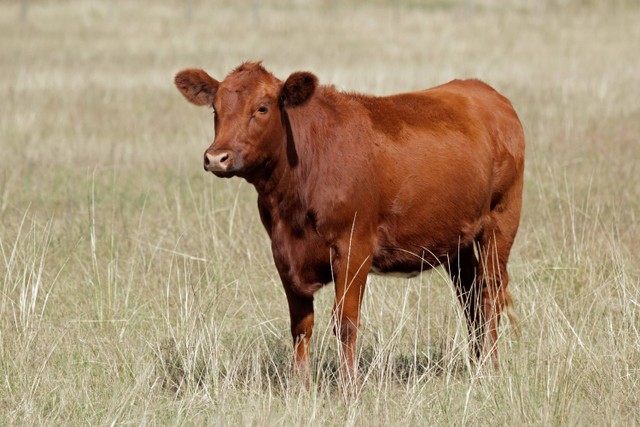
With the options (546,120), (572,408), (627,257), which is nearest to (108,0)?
(546,120)

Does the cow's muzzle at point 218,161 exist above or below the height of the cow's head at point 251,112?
below

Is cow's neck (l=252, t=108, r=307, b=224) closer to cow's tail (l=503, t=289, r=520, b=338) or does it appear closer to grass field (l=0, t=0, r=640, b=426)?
grass field (l=0, t=0, r=640, b=426)

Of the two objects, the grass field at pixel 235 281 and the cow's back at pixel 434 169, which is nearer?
the grass field at pixel 235 281

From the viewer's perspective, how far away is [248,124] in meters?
5.55

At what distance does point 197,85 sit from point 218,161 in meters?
0.79

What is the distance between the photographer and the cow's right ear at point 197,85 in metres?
5.86

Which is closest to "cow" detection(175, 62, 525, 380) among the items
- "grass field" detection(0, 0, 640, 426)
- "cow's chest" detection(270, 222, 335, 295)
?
"cow's chest" detection(270, 222, 335, 295)

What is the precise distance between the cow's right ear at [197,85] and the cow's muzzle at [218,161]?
2.14 ft

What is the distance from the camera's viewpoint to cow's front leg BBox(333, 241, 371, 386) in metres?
5.70

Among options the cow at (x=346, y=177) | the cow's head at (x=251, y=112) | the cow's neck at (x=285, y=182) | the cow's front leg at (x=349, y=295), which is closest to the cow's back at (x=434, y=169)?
the cow at (x=346, y=177)

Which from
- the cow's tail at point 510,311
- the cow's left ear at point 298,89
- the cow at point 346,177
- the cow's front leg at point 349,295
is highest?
the cow's left ear at point 298,89

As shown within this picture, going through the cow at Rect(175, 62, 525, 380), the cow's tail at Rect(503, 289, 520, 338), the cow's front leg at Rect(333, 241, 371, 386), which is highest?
the cow at Rect(175, 62, 525, 380)

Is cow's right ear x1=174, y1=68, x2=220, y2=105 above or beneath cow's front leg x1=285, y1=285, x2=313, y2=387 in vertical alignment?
above

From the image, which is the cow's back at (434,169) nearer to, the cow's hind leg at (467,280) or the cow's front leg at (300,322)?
the cow's hind leg at (467,280)
